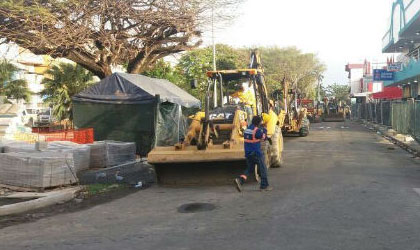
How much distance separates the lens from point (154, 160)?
998 centimetres

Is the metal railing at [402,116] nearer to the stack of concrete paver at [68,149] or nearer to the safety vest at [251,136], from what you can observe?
the safety vest at [251,136]

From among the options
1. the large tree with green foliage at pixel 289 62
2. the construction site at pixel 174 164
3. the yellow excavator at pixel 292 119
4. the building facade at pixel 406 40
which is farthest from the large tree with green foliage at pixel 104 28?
the large tree with green foliage at pixel 289 62

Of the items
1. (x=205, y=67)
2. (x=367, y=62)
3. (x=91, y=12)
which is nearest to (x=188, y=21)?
(x=91, y=12)

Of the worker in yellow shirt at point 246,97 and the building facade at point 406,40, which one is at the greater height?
the building facade at point 406,40

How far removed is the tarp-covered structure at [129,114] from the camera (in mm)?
16047

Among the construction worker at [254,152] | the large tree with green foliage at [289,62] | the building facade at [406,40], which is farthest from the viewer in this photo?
the large tree with green foliage at [289,62]

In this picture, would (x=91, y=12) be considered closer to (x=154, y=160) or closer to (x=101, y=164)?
(x=101, y=164)

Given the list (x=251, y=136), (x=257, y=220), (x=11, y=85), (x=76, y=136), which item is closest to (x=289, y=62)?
(x=11, y=85)

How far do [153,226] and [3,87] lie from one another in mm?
29923

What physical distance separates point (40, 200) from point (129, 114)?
7.97 m

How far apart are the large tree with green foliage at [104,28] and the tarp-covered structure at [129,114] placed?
225 centimetres

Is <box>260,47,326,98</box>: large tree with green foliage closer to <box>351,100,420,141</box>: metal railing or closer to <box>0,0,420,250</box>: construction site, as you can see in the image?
<box>351,100,420,141</box>: metal railing

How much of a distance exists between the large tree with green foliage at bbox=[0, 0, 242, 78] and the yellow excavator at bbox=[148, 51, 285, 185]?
6.43 m

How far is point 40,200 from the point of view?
862cm
